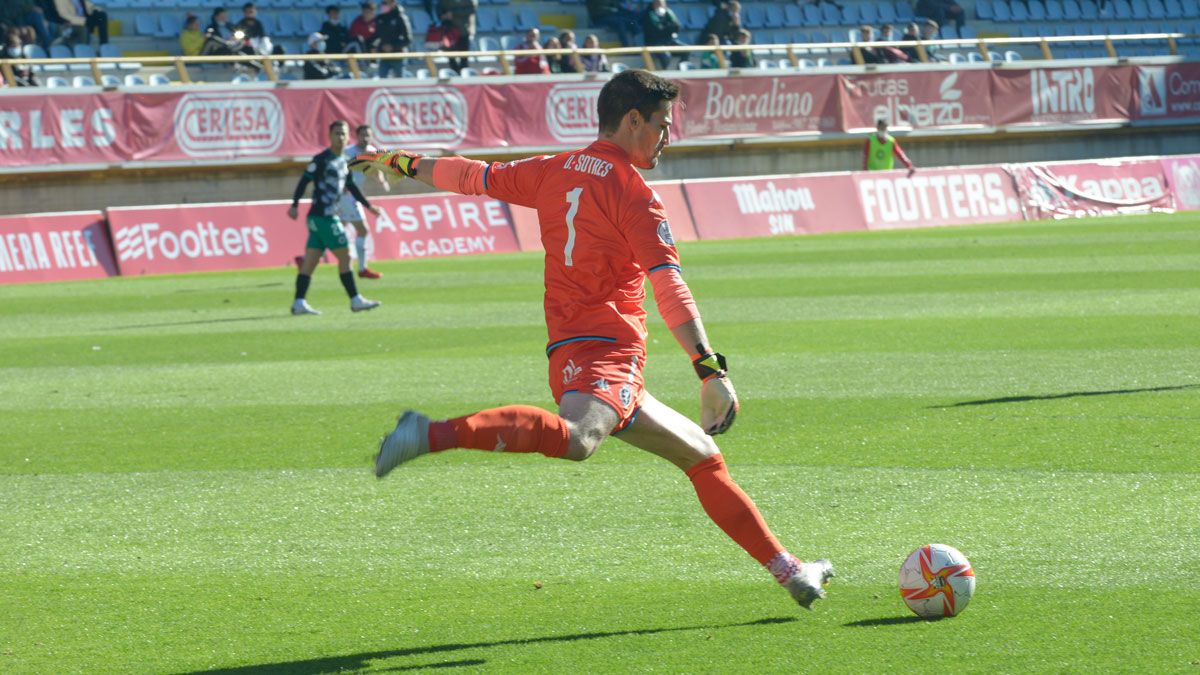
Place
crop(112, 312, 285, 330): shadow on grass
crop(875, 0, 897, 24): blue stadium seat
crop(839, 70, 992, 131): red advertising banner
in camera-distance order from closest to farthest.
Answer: crop(112, 312, 285, 330): shadow on grass → crop(839, 70, 992, 131): red advertising banner → crop(875, 0, 897, 24): blue stadium seat

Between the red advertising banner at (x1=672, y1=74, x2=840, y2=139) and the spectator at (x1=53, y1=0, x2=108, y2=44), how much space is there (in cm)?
1072

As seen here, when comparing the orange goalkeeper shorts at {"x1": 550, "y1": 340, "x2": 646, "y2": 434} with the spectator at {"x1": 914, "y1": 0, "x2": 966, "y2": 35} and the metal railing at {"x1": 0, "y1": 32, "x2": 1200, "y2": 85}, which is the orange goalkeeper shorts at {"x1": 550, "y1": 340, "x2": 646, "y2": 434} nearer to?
the metal railing at {"x1": 0, "y1": 32, "x2": 1200, "y2": 85}

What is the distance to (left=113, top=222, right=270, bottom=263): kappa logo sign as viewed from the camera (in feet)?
79.3

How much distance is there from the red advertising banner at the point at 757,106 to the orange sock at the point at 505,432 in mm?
26093

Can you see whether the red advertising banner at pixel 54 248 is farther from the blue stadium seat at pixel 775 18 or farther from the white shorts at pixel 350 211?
the blue stadium seat at pixel 775 18

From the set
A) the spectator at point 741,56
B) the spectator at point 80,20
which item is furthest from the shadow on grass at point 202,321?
the spectator at point 741,56

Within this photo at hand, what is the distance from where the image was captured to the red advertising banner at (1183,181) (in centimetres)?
3281

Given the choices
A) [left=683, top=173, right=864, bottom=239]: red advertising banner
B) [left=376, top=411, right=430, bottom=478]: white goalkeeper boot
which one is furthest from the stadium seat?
[left=376, top=411, right=430, bottom=478]: white goalkeeper boot

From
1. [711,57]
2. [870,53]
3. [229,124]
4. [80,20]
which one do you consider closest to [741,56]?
[711,57]

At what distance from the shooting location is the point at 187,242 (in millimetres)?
24625

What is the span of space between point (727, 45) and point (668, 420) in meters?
28.2

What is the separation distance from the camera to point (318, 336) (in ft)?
51.1

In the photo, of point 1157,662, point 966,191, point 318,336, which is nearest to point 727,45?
point 966,191

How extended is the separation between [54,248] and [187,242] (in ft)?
6.48
